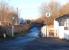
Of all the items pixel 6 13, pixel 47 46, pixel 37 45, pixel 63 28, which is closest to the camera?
pixel 47 46

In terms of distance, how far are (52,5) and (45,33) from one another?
136 ft

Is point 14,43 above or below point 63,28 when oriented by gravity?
below

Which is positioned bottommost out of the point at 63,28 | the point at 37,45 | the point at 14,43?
the point at 14,43

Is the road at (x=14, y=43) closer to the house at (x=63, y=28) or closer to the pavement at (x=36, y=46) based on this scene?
the pavement at (x=36, y=46)

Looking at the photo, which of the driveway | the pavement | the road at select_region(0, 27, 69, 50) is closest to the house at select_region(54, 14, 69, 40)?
the road at select_region(0, 27, 69, 50)

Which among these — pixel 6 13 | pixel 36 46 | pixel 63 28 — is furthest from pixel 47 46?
pixel 6 13

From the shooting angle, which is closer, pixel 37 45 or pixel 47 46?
pixel 47 46

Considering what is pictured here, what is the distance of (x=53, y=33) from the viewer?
124 ft

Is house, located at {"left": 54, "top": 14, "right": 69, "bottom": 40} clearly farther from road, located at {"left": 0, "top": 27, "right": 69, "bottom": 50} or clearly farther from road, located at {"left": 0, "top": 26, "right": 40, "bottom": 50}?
road, located at {"left": 0, "top": 27, "right": 69, "bottom": 50}

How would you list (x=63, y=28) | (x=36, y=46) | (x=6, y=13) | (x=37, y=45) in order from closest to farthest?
(x=36, y=46) → (x=37, y=45) → (x=63, y=28) → (x=6, y=13)

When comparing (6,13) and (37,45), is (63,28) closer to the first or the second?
(37,45)

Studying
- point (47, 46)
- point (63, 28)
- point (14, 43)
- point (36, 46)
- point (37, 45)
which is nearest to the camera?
point (36, 46)

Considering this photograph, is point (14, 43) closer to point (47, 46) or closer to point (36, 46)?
point (36, 46)

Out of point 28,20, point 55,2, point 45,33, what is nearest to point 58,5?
point 55,2
